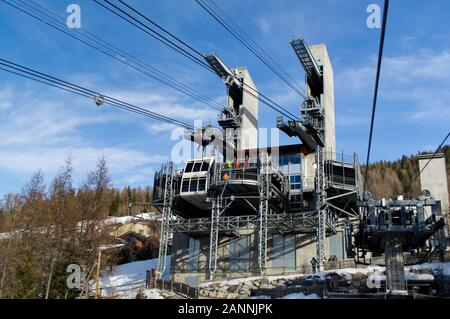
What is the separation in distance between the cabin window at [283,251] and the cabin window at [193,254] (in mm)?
8311

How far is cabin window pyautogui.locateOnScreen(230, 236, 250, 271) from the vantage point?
44.3m

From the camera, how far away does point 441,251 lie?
22.0 meters

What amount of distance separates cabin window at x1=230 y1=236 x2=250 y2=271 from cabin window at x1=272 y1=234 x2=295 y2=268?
2.65 metres

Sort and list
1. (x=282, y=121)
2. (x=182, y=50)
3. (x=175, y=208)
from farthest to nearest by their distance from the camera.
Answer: (x=175, y=208)
(x=282, y=121)
(x=182, y=50)

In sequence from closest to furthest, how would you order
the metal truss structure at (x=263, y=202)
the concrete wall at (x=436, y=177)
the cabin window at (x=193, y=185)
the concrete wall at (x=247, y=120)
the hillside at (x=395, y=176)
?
the metal truss structure at (x=263, y=202), the cabin window at (x=193, y=185), the concrete wall at (x=436, y=177), the concrete wall at (x=247, y=120), the hillside at (x=395, y=176)

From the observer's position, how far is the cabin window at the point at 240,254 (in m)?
44.3

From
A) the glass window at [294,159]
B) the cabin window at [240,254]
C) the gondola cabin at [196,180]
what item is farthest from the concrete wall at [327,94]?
the cabin window at [240,254]

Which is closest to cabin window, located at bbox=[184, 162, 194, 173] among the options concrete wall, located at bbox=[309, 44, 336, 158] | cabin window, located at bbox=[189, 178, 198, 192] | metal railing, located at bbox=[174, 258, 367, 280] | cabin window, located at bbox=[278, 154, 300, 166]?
cabin window, located at bbox=[189, 178, 198, 192]

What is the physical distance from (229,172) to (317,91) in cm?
1517

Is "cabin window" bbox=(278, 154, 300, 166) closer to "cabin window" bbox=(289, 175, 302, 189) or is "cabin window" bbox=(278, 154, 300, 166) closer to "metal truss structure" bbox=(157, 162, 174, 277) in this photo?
"cabin window" bbox=(289, 175, 302, 189)

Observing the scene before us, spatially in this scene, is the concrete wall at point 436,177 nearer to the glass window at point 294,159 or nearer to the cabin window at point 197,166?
the glass window at point 294,159
